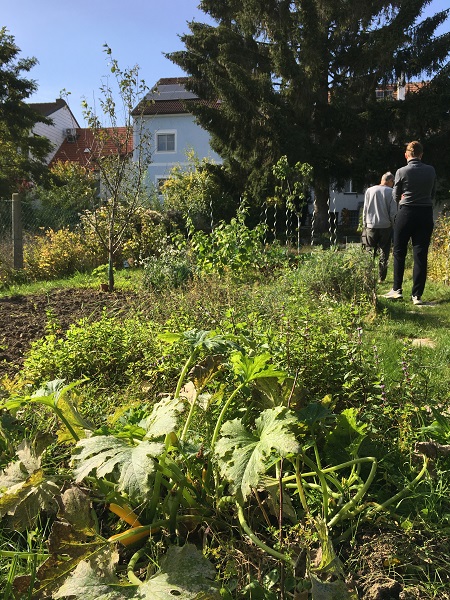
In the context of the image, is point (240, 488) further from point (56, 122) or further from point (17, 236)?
point (56, 122)

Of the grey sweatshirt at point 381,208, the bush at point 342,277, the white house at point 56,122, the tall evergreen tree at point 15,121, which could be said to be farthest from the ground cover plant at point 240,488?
the white house at point 56,122

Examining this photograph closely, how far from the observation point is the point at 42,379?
337 centimetres

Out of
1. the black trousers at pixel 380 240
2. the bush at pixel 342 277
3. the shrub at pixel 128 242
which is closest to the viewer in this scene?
the bush at pixel 342 277

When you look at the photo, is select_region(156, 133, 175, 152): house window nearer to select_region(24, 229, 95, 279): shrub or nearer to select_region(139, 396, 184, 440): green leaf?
select_region(24, 229, 95, 279): shrub

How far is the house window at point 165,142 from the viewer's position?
1305 inches

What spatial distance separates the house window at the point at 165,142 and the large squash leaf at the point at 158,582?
33.4m

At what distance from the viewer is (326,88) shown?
2184cm

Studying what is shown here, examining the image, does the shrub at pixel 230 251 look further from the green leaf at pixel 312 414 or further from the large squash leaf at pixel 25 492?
the large squash leaf at pixel 25 492

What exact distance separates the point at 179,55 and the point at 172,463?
80.8ft

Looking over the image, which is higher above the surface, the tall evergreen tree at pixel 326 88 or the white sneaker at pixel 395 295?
the tall evergreen tree at pixel 326 88

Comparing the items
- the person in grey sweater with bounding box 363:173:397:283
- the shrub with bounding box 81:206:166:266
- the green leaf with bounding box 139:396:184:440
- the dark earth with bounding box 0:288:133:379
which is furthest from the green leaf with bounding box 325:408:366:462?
the shrub with bounding box 81:206:166:266

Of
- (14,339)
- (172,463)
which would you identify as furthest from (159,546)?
(14,339)

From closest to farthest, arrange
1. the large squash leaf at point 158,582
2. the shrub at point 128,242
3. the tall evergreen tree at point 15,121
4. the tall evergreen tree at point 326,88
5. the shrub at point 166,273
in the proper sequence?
the large squash leaf at point 158,582
the shrub at point 166,273
the shrub at point 128,242
the tall evergreen tree at point 326,88
the tall evergreen tree at point 15,121

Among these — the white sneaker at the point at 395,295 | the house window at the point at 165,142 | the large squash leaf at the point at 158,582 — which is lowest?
the white sneaker at the point at 395,295
